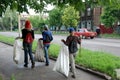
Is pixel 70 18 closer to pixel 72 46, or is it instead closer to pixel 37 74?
pixel 37 74

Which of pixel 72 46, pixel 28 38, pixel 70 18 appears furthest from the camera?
pixel 70 18

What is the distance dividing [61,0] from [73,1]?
581 mm

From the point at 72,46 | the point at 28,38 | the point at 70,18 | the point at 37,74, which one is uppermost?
the point at 70,18

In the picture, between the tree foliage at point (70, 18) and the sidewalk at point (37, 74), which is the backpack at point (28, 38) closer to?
the sidewalk at point (37, 74)

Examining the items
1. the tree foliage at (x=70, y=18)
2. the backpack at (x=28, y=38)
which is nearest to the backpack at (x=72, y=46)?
the backpack at (x=28, y=38)

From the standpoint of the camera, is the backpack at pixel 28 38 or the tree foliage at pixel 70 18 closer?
the backpack at pixel 28 38

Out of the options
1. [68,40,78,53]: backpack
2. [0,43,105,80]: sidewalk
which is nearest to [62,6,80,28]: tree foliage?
[0,43,105,80]: sidewalk

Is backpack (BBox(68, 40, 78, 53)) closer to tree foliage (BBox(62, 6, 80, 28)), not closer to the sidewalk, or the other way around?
the sidewalk

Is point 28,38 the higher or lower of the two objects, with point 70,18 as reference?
lower

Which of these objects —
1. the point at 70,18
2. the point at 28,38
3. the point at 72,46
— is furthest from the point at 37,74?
the point at 70,18

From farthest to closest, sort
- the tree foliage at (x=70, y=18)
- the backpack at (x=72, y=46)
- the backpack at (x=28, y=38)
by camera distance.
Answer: the tree foliage at (x=70, y=18) → the backpack at (x=28, y=38) → the backpack at (x=72, y=46)

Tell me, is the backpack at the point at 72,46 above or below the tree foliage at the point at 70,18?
below

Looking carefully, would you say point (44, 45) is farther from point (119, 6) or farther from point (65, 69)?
point (119, 6)

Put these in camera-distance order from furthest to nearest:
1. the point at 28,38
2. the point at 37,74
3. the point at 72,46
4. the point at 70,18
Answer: the point at 70,18 → the point at 28,38 → the point at 37,74 → the point at 72,46
